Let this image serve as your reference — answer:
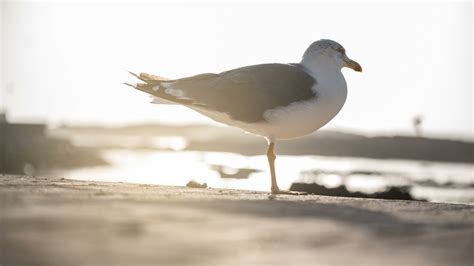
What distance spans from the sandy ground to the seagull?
3064 millimetres

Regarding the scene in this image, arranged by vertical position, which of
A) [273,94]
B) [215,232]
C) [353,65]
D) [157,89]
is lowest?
[215,232]

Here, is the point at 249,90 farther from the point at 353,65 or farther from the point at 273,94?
the point at 353,65

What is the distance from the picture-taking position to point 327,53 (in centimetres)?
1120

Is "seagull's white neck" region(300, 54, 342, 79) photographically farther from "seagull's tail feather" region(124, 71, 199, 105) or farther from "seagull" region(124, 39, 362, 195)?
"seagull's tail feather" region(124, 71, 199, 105)

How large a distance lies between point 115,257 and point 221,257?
2.08 ft

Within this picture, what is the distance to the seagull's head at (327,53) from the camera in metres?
11.1

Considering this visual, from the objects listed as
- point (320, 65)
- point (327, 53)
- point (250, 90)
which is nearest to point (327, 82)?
point (320, 65)

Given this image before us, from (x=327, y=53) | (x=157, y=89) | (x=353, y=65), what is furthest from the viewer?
(x=353, y=65)

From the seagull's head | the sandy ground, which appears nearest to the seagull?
the seagull's head

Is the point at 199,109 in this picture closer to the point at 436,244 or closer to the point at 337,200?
the point at 337,200

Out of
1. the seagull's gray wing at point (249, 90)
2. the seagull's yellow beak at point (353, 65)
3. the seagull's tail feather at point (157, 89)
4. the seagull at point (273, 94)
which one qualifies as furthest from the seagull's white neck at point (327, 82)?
the seagull's tail feather at point (157, 89)

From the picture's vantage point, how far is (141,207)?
6391 millimetres

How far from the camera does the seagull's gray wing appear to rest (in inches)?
416

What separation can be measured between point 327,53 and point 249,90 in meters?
1.36
